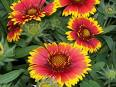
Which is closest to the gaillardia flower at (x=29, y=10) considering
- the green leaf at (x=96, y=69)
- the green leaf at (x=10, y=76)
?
the green leaf at (x=10, y=76)

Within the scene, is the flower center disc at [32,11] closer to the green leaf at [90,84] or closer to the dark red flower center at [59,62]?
the dark red flower center at [59,62]

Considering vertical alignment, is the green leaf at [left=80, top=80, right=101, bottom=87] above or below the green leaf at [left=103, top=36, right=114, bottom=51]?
below

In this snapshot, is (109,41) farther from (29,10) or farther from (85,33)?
(29,10)

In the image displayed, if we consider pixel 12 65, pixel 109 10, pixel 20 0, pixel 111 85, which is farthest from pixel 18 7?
pixel 111 85

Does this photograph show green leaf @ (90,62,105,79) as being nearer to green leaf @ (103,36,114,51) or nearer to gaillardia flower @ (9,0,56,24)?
green leaf @ (103,36,114,51)

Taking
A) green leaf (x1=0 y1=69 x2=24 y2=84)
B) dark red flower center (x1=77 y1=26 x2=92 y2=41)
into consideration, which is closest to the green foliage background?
green leaf (x1=0 y1=69 x2=24 y2=84)

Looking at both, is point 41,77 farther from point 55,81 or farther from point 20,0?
point 20,0
